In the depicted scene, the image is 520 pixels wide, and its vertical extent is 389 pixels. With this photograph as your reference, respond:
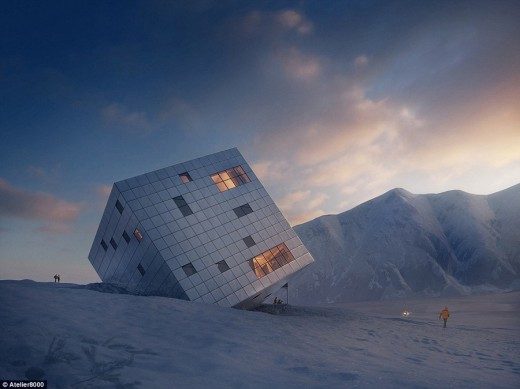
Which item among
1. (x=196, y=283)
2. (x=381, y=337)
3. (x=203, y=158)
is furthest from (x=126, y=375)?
(x=203, y=158)

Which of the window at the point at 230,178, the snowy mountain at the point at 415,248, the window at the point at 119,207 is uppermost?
the window at the point at 230,178

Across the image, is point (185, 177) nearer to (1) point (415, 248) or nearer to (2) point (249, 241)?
(2) point (249, 241)

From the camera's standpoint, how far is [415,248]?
102 metres

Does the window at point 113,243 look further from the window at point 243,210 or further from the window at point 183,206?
the window at point 243,210

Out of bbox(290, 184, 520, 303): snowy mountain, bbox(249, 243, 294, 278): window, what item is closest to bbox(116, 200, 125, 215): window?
bbox(249, 243, 294, 278): window

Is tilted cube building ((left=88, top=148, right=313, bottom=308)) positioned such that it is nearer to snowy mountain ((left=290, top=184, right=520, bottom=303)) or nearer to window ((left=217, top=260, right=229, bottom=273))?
window ((left=217, top=260, right=229, bottom=273))

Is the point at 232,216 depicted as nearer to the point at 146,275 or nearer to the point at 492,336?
the point at 146,275

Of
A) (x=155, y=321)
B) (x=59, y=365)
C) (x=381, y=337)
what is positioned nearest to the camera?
(x=59, y=365)

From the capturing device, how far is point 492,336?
2112cm

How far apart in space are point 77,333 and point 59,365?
2.29m

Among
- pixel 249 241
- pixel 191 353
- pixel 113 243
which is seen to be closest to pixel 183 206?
pixel 249 241

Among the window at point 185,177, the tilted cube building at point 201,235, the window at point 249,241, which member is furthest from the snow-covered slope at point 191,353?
the window at point 185,177

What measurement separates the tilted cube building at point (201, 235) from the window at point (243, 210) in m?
0.10

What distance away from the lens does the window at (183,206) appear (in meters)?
26.3
